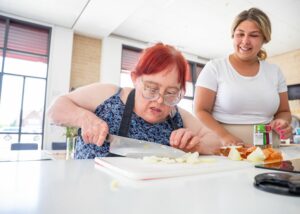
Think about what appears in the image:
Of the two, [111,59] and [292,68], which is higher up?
[292,68]

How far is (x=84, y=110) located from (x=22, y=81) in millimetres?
3888

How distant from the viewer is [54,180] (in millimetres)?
417

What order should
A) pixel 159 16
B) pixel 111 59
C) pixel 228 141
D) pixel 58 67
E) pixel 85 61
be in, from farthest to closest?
pixel 111 59
pixel 85 61
pixel 58 67
pixel 159 16
pixel 228 141

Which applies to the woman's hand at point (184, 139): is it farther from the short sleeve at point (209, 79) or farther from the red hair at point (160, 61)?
the short sleeve at point (209, 79)

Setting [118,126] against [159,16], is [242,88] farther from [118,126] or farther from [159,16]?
[159,16]

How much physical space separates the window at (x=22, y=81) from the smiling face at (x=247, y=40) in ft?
12.8

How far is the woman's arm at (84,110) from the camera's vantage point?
0.71 m

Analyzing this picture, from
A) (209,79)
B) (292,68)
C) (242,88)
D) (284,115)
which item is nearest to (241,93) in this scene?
(242,88)

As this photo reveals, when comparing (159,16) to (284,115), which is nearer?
(284,115)

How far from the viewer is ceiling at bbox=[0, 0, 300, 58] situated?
12.0 feet

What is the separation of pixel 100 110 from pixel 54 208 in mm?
665

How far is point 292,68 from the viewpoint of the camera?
18.2ft

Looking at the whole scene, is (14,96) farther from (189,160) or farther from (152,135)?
(189,160)

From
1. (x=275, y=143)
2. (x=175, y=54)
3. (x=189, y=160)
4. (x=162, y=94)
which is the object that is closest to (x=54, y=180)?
(x=189, y=160)
